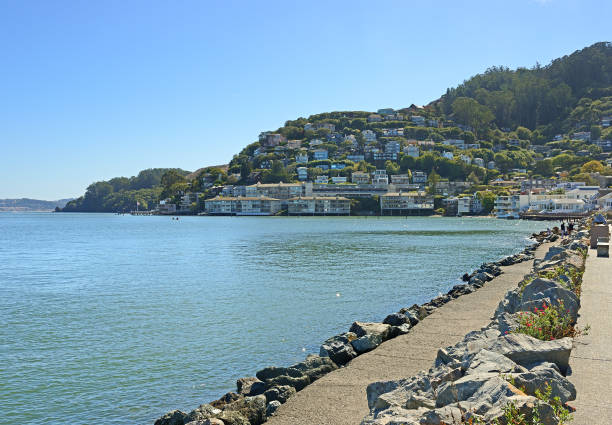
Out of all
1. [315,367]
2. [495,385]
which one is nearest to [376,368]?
[315,367]

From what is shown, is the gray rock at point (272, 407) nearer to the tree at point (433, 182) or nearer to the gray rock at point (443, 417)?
the gray rock at point (443, 417)

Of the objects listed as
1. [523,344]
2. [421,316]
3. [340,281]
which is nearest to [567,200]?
[340,281]

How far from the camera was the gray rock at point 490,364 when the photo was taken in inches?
221

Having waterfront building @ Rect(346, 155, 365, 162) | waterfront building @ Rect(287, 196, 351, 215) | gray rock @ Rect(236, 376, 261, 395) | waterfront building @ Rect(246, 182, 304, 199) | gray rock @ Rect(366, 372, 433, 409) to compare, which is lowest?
gray rock @ Rect(236, 376, 261, 395)

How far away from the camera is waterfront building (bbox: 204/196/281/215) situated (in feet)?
538

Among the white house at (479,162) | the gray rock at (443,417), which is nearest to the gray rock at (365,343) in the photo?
the gray rock at (443,417)

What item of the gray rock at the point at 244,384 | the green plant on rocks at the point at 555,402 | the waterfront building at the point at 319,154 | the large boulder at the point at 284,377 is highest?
the waterfront building at the point at 319,154

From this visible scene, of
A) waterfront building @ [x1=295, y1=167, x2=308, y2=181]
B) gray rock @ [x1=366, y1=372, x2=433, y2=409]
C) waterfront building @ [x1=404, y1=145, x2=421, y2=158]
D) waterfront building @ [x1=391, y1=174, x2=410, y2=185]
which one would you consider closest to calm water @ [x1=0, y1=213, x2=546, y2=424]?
gray rock @ [x1=366, y1=372, x2=433, y2=409]

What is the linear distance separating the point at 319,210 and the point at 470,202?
143 feet

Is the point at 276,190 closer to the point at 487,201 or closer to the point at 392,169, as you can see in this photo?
the point at 392,169

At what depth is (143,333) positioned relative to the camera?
15.2m

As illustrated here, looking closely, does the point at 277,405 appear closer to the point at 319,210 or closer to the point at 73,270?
the point at 73,270

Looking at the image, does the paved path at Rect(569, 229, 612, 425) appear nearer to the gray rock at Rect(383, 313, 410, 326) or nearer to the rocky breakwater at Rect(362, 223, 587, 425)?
the rocky breakwater at Rect(362, 223, 587, 425)

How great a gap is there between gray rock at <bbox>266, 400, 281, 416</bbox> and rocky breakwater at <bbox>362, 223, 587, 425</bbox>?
2.20 m
